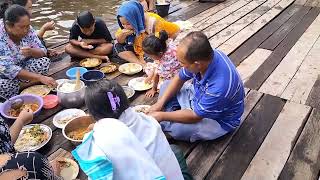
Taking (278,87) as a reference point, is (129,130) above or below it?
above

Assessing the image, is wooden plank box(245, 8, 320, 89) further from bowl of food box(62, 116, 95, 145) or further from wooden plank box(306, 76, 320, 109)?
bowl of food box(62, 116, 95, 145)

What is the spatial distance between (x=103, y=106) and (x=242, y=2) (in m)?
5.23

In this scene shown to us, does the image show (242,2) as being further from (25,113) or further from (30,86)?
(25,113)

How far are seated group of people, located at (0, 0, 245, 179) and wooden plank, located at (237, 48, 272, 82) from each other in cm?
89

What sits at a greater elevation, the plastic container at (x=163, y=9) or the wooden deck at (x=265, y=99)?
the plastic container at (x=163, y=9)

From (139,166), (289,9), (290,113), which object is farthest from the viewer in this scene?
(289,9)

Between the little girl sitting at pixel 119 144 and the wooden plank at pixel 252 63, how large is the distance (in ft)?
6.59

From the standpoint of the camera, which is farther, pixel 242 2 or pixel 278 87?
pixel 242 2

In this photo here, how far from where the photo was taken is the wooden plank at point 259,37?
3797 millimetres

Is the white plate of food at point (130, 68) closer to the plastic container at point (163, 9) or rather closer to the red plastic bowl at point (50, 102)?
the red plastic bowl at point (50, 102)

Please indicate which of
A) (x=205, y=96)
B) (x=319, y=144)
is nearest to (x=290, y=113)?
(x=319, y=144)

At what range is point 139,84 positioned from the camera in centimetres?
317

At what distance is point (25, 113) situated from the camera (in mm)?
2264

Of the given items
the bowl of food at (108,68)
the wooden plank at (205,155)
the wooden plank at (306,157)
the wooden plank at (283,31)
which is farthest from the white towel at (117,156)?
the wooden plank at (283,31)
